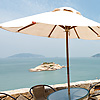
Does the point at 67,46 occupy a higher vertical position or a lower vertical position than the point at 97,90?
higher

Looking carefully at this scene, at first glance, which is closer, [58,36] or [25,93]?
[25,93]

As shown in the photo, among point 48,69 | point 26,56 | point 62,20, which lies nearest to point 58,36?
point 62,20

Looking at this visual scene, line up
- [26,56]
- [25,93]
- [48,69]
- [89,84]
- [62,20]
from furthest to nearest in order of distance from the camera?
[26,56] → [48,69] → [89,84] → [25,93] → [62,20]

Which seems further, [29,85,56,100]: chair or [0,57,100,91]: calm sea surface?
[0,57,100,91]: calm sea surface

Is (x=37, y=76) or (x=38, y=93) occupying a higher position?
(x=38, y=93)

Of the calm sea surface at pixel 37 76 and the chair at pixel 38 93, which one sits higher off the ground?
the chair at pixel 38 93

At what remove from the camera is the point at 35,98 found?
8.16ft

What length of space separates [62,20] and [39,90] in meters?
1.66

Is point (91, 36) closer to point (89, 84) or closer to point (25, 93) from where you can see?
point (89, 84)

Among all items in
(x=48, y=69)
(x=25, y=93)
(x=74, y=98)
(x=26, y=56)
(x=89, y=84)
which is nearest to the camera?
(x=74, y=98)

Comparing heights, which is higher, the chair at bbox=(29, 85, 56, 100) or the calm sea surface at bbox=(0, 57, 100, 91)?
the chair at bbox=(29, 85, 56, 100)

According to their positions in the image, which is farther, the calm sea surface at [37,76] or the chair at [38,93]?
the calm sea surface at [37,76]

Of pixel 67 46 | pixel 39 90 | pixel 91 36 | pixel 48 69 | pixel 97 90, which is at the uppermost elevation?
pixel 91 36

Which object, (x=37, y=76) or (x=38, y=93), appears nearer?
(x=38, y=93)
